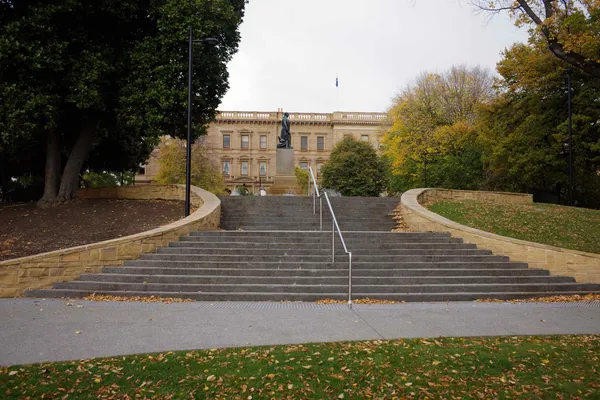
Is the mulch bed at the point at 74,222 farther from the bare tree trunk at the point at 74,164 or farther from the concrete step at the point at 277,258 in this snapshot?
the concrete step at the point at 277,258

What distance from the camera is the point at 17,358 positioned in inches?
175

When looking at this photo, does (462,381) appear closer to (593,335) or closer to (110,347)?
(593,335)

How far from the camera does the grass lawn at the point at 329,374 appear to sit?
144 inches

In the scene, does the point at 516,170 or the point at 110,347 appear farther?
the point at 516,170

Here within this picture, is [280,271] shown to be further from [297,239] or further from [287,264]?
[297,239]

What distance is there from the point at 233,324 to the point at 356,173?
2930cm

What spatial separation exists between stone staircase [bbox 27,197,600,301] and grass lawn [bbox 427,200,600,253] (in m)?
2.66

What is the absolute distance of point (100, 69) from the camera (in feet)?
43.8

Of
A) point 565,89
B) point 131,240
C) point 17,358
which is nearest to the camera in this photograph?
point 17,358

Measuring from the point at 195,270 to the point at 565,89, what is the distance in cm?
2234

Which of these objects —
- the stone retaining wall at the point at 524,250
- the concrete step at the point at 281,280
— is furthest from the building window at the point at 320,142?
the concrete step at the point at 281,280

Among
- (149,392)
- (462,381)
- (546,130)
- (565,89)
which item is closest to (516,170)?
(546,130)

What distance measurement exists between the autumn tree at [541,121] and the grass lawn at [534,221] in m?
6.52

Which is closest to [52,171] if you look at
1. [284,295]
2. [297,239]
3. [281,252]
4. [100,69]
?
[100,69]
